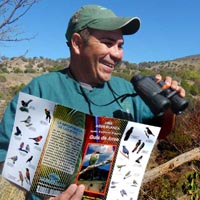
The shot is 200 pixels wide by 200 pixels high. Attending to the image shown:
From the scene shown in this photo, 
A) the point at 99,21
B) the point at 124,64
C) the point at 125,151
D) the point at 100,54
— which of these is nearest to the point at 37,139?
the point at 125,151

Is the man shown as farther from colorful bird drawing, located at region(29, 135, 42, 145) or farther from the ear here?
colorful bird drawing, located at region(29, 135, 42, 145)

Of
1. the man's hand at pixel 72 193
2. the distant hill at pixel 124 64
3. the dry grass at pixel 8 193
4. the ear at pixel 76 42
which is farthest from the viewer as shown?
the distant hill at pixel 124 64

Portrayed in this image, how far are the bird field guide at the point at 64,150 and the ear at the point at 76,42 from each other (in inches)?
14.8

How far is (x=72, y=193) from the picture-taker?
57.9 inches

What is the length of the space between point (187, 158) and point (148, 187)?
4.12 metres

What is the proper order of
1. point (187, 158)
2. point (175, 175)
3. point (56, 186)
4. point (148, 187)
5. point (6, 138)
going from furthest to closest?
point (175, 175) < point (148, 187) < point (187, 158) < point (6, 138) < point (56, 186)

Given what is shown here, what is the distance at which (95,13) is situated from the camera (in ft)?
5.99

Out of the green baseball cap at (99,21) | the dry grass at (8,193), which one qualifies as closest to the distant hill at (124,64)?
the dry grass at (8,193)

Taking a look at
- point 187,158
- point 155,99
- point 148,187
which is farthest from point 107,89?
point 148,187

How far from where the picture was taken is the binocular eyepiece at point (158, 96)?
1.73 meters

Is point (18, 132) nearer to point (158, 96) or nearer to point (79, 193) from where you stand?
point (79, 193)

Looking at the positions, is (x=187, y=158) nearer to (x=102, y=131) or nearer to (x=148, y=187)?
(x=102, y=131)

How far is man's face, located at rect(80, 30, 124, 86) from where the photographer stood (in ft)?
5.85

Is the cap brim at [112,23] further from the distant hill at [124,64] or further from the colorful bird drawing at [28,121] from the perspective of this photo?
the distant hill at [124,64]
